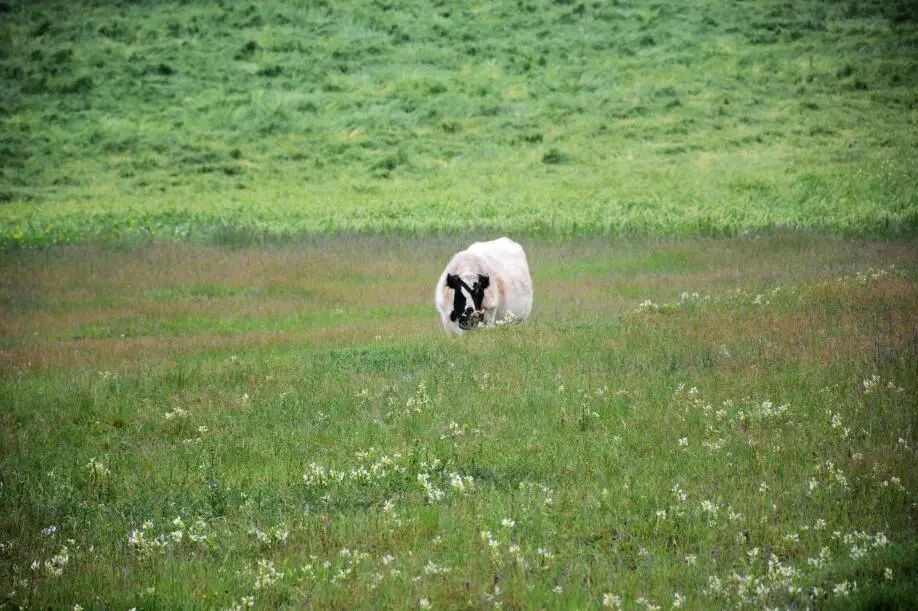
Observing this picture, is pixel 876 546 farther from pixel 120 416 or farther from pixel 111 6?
pixel 111 6

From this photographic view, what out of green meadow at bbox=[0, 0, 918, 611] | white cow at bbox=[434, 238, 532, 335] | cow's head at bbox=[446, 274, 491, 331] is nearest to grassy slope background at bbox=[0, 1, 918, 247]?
green meadow at bbox=[0, 0, 918, 611]

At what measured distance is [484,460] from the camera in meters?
10.8

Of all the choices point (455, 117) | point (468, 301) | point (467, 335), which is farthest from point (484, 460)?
point (455, 117)

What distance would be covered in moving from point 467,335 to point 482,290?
1.05 m

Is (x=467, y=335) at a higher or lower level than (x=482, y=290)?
lower

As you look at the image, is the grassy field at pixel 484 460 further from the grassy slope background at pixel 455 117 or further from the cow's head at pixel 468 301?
the grassy slope background at pixel 455 117

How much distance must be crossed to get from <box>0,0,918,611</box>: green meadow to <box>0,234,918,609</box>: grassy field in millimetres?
50

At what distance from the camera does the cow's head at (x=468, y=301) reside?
18156 millimetres

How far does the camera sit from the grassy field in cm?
785

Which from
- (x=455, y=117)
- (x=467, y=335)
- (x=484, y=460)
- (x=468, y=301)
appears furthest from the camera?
(x=455, y=117)

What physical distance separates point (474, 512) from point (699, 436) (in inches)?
115

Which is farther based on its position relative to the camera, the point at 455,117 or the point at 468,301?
the point at 455,117

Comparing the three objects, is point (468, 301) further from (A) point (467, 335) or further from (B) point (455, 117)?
(B) point (455, 117)

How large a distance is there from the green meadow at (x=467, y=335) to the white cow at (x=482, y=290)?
70 cm
